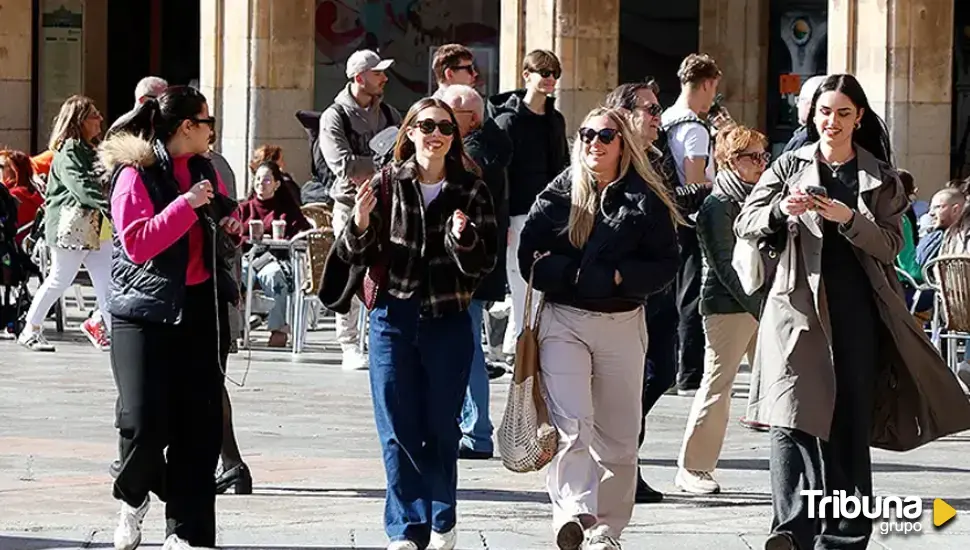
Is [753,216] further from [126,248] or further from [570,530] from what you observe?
[126,248]

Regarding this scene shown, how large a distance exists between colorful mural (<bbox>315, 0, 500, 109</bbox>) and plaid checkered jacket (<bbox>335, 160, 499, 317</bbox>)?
57.4 ft

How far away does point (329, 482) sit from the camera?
421 inches

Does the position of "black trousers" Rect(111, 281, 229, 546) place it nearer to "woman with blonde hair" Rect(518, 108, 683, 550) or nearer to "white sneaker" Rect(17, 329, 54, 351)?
"woman with blonde hair" Rect(518, 108, 683, 550)

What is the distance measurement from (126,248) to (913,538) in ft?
11.2

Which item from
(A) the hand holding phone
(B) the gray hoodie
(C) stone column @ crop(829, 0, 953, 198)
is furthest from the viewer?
(C) stone column @ crop(829, 0, 953, 198)

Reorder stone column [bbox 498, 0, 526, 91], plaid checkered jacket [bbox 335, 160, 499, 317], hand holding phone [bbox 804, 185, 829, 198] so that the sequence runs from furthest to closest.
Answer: stone column [bbox 498, 0, 526, 91] < plaid checkered jacket [bbox 335, 160, 499, 317] < hand holding phone [bbox 804, 185, 829, 198]

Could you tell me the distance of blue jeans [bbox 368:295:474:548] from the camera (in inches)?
343

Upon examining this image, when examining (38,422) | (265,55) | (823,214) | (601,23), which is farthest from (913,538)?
(265,55)

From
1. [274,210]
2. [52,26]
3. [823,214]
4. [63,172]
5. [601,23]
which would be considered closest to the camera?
[823,214]

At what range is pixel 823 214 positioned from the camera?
8.20 m

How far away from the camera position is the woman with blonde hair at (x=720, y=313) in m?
10.5

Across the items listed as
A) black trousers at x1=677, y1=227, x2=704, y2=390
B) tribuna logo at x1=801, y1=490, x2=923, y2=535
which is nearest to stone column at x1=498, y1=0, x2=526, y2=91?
black trousers at x1=677, y1=227, x2=704, y2=390

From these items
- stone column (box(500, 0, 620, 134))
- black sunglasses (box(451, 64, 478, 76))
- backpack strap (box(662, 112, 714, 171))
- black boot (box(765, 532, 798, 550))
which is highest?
stone column (box(500, 0, 620, 134))

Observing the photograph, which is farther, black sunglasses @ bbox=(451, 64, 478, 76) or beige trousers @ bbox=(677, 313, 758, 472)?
black sunglasses @ bbox=(451, 64, 478, 76)
